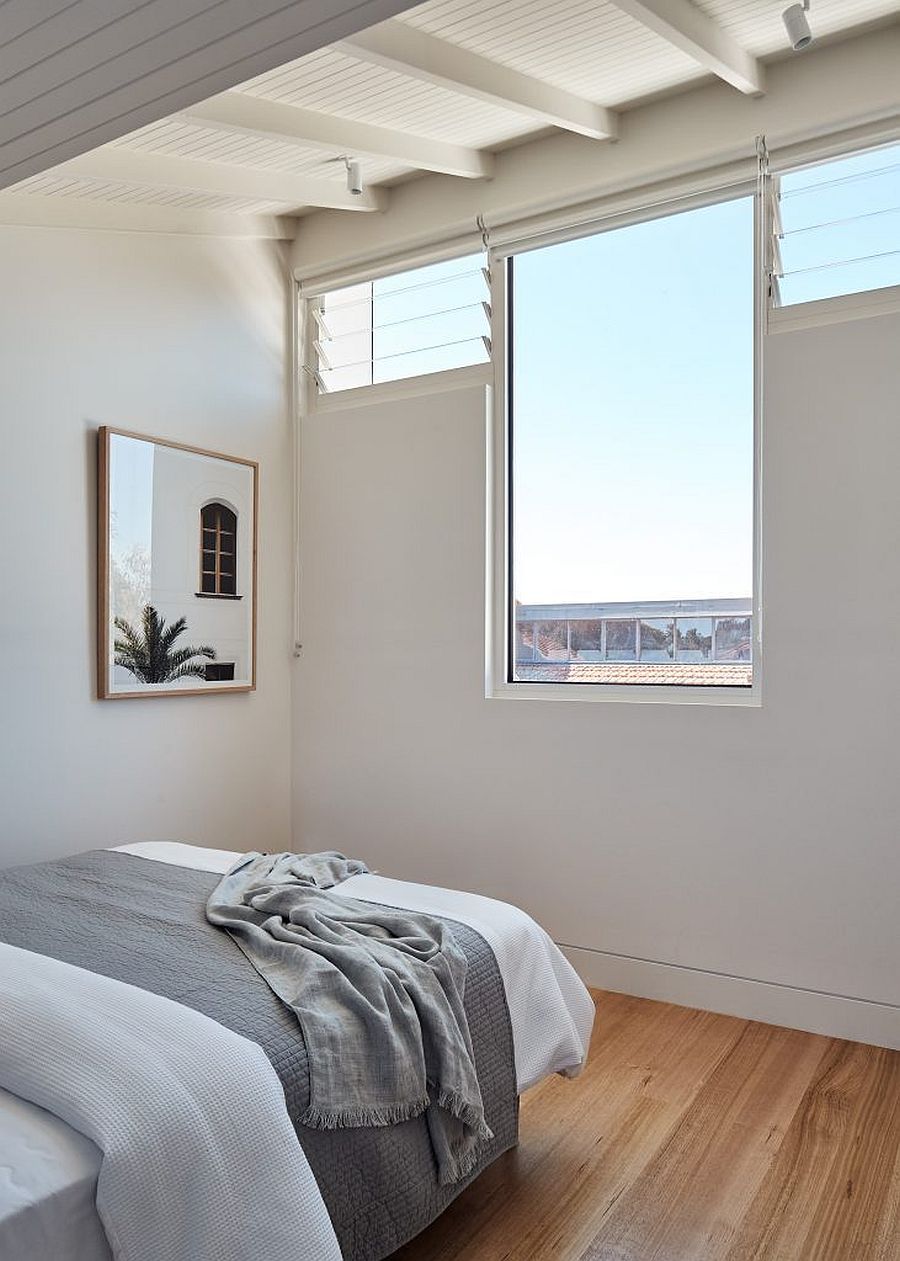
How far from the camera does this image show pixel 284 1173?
1.51 m

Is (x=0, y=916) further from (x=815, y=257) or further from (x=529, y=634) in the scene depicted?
(x=815, y=257)

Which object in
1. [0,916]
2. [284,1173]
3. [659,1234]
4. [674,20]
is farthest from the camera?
[674,20]

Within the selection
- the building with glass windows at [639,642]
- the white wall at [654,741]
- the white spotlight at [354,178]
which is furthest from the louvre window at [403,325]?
the building with glass windows at [639,642]

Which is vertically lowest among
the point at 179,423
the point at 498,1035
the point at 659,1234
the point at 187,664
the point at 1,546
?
the point at 659,1234

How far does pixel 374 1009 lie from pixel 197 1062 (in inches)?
16.1

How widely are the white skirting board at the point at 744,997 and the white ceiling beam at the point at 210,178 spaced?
2886 mm

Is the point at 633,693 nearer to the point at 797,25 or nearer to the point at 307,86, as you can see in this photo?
the point at 797,25

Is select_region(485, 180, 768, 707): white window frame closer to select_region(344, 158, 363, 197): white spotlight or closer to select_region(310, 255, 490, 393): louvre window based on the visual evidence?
select_region(310, 255, 490, 393): louvre window

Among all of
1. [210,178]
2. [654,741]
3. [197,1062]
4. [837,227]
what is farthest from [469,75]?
[197,1062]

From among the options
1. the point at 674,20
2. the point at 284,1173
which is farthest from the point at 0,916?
the point at 674,20

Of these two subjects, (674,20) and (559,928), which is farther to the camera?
(559,928)

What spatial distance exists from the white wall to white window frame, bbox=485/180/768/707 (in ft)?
0.17

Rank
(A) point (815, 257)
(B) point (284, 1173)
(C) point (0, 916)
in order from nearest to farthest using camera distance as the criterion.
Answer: (B) point (284, 1173), (C) point (0, 916), (A) point (815, 257)

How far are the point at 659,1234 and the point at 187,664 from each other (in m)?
2.51
